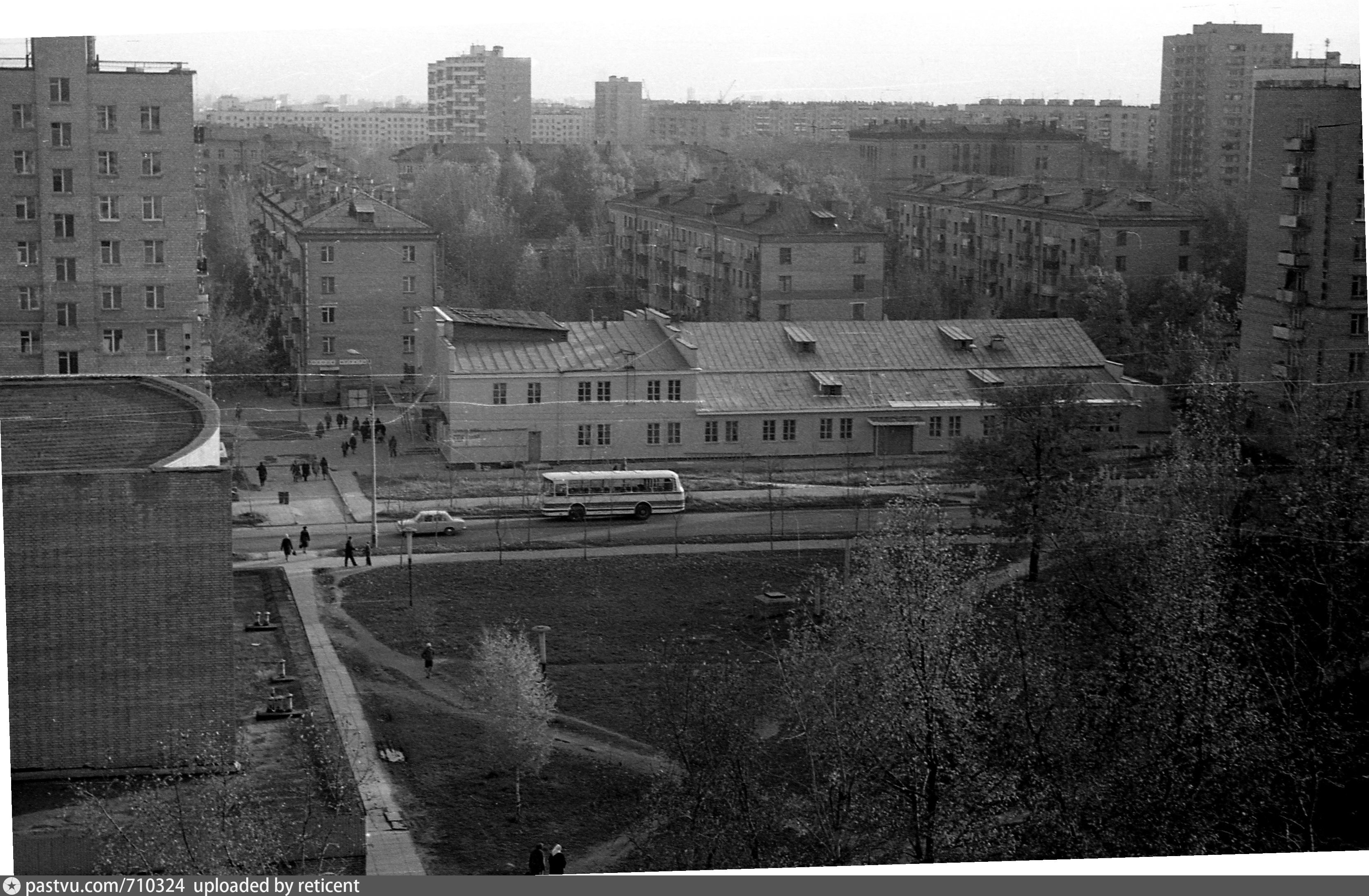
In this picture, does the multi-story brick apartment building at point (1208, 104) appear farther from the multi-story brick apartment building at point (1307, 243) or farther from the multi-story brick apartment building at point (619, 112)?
the multi-story brick apartment building at point (619, 112)

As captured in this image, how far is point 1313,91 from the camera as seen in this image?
389 inches

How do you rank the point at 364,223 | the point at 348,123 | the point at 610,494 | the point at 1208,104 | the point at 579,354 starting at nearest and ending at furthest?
the point at 610,494, the point at 579,354, the point at 364,223, the point at 348,123, the point at 1208,104

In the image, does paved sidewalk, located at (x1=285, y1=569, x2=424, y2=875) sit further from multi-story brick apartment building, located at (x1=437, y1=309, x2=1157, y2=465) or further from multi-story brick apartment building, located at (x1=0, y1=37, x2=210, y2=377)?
multi-story brick apartment building, located at (x1=0, y1=37, x2=210, y2=377)

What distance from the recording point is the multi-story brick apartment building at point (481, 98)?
11469mm

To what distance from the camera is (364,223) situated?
10.7 meters

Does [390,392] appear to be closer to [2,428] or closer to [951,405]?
[951,405]

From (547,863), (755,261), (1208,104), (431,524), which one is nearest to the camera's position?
(547,863)

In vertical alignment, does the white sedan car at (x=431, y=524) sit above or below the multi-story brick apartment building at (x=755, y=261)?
below

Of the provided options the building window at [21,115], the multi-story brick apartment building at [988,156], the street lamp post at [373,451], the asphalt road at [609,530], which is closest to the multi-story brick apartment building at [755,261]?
the multi-story brick apartment building at [988,156]

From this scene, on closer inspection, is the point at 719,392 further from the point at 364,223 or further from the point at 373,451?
the point at 364,223

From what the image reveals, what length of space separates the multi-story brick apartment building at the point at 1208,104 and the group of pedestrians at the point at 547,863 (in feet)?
29.5

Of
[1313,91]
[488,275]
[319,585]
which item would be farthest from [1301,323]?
[319,585]

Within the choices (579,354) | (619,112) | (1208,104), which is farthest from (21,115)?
(1208,104)

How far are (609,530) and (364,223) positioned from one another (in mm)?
2809
